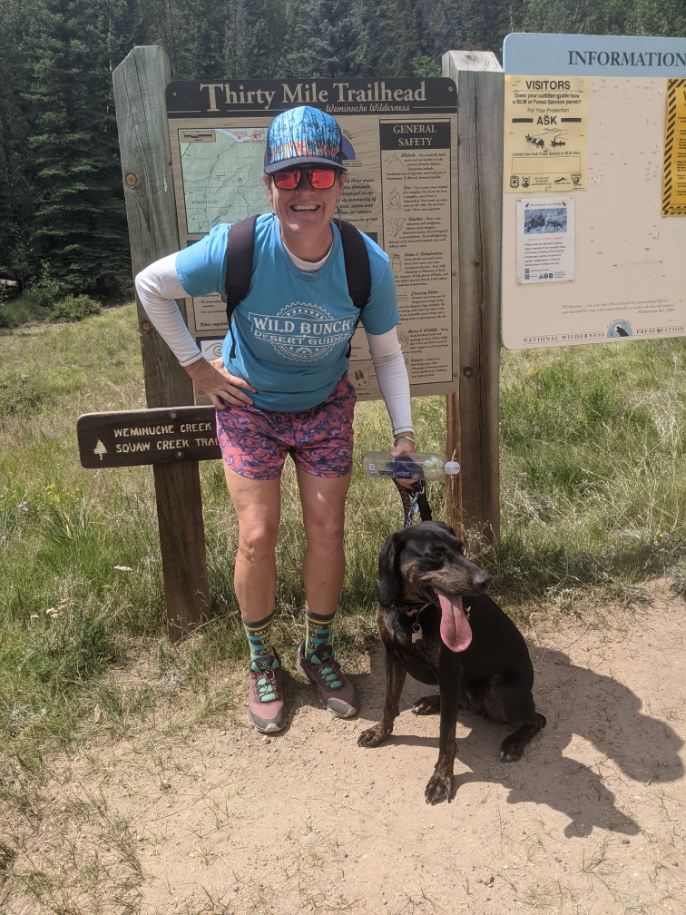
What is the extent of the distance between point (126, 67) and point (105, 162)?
3528 centimetres

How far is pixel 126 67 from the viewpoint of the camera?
312 cm

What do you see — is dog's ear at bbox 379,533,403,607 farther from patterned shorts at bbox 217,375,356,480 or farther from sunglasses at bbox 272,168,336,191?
sunglasses at bbox 272,168,336,191

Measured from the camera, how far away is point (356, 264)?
2.72 m

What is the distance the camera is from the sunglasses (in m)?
2.53

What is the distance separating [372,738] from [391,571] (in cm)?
80

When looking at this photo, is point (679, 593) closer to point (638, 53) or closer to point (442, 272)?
point (442, 272)

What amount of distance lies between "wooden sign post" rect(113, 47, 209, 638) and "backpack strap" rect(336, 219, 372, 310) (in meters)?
0.95

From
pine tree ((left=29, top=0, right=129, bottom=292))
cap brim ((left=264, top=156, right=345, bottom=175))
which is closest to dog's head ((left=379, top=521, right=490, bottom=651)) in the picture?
cap brim ((left=264, top=156, right=345, bottom=175))

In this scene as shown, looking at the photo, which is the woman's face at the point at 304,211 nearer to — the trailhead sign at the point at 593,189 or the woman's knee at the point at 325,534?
the woman's knee at the point at 325,534

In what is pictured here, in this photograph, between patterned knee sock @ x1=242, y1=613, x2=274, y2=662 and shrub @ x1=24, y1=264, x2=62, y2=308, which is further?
shrub @ x1=24, y1=264, x2=62, y2=308

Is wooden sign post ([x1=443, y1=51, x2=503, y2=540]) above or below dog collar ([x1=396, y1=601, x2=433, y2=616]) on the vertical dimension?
above

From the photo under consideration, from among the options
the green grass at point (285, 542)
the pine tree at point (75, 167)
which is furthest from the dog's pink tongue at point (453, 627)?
the pine tree at point (75, 167)

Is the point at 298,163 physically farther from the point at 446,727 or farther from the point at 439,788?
the point at 439,788

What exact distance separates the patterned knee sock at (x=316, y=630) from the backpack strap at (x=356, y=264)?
1.35 m
